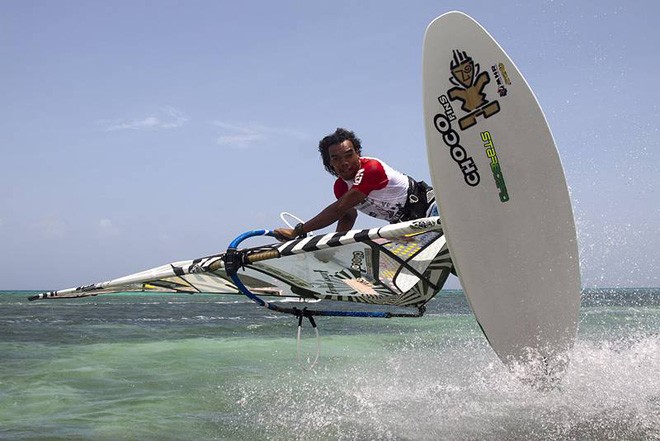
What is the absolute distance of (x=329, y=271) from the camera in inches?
199

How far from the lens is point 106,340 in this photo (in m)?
12.3

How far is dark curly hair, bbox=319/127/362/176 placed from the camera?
5.16 m

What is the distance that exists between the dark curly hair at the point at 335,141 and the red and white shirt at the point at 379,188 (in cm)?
16

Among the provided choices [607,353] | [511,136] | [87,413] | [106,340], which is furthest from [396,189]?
[106,340]

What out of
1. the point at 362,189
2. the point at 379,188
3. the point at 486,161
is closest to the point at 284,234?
the point at 362,189

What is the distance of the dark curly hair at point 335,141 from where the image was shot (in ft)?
16.9

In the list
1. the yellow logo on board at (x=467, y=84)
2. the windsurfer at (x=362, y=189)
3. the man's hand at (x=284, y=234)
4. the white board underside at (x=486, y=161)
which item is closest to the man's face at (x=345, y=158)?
the windsurfer at (x=362, y=189)

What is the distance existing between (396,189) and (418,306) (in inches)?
40.5

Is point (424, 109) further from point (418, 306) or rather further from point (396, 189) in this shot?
point (418, 306)

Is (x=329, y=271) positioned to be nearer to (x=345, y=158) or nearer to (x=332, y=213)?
(x=332, y=213)

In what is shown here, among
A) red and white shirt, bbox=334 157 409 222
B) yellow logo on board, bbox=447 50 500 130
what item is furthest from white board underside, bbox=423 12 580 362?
red and white shirt, bbox=334 157 409 222

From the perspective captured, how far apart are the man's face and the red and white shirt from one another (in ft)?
0.20

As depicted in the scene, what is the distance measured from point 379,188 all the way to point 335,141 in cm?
53

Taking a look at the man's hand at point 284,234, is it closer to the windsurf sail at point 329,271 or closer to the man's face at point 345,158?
the windsurf sail at point 329,271
